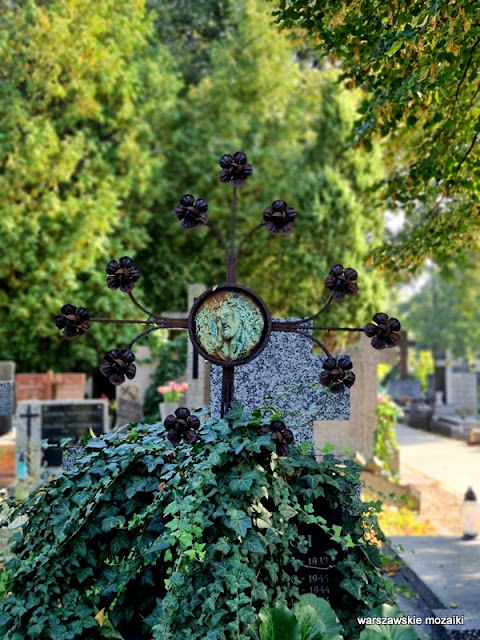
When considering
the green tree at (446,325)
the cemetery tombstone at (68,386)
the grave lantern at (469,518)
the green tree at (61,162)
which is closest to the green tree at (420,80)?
the grave lantern at (469,518)

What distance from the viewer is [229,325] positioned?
12.6 ft

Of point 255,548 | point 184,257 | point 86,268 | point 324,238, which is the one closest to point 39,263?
point 86,268

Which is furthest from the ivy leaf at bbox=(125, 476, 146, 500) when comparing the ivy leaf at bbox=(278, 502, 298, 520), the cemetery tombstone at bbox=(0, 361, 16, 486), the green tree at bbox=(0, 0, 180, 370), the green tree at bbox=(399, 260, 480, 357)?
the green tree at bbox=(399, 260, 480, 357)

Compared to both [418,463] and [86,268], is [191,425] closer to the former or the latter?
[418,463]

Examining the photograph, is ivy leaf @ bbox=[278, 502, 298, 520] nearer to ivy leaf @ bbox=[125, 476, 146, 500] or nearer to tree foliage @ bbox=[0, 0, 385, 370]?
ivy leaf @ bbox=[125, 476, 146, 500]

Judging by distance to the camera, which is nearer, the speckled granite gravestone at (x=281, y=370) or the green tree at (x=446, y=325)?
the speckled granite gravestone at (x=281, y=370)

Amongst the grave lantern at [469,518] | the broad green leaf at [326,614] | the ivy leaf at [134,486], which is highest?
the ivy leaf at [134,486]

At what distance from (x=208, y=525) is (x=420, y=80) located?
3097 millimetres

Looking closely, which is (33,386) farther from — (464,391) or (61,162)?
(464,391)

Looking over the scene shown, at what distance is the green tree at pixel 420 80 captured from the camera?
4.69 metres

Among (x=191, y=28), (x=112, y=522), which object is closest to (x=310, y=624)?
(x=112, y=522)

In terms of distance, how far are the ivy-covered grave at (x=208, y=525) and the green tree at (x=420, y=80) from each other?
1.65 meters

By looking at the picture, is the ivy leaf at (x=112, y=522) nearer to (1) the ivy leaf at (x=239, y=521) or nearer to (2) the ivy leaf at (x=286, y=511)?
(1) the ivy leaf at (x=239, y=521)

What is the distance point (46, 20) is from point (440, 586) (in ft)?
51.7
